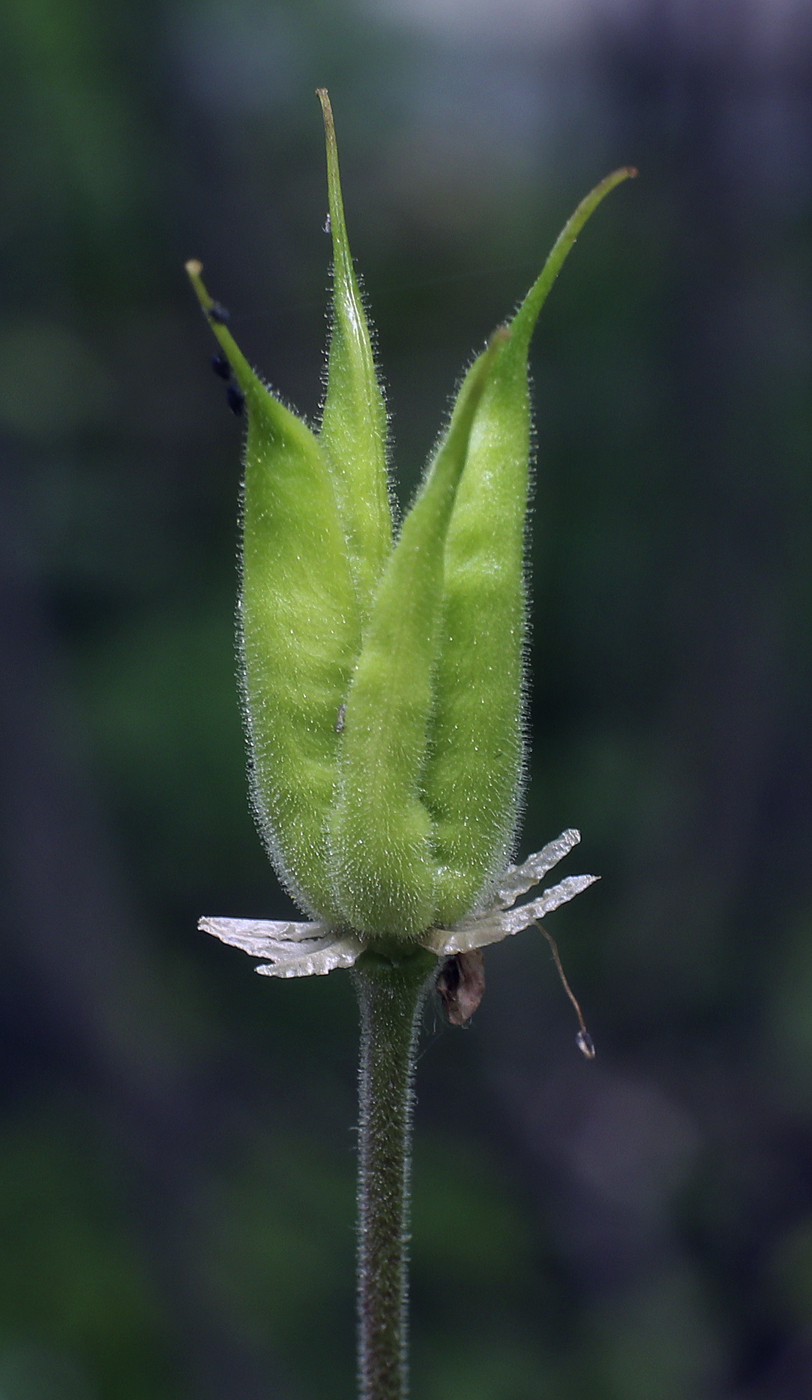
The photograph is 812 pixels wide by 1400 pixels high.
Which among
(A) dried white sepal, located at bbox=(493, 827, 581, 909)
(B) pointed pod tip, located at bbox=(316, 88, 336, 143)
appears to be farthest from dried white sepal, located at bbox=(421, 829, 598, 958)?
(B) pointed pod tip, located at bbox=(316, 88, 336, 143)

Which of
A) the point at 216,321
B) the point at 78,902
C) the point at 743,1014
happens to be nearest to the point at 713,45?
the point at 743,1014

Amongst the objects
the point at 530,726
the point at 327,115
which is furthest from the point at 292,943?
the point at 530,726

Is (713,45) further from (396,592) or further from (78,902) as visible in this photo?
(396,592)

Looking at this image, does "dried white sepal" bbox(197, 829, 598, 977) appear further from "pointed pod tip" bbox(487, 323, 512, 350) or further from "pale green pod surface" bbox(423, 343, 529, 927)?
"pointed pod tip" bbox(487, 323, 512, 350)

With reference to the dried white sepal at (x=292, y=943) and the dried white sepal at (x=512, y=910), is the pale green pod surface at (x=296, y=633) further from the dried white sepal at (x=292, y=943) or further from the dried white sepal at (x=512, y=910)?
the dried white sepal at (x=512, y=910)

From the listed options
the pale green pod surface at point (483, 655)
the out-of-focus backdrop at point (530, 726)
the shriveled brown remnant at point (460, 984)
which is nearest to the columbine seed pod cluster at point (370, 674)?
the pale green pod surface at point (483, 655)

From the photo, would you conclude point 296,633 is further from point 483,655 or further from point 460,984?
point 460,984
